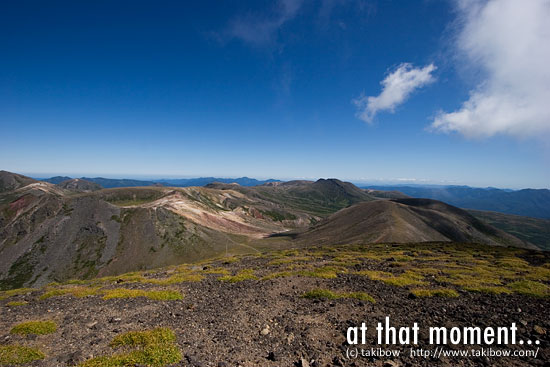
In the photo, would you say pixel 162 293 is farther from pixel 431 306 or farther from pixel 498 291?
pixel 498 291

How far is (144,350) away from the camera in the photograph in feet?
35.4

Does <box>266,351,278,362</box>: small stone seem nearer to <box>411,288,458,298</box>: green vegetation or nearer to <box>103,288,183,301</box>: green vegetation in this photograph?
<box>103,288,183,301</box>: green vegetation

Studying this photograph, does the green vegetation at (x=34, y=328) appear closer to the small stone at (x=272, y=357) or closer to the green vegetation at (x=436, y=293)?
the small stone at (x=272, y=357)

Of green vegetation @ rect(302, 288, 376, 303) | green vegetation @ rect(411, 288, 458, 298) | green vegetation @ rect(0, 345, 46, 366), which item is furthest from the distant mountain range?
green vegetation @ rect(0, 345, 46, 366)

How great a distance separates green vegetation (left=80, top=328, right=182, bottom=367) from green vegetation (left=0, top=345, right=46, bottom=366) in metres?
2.95

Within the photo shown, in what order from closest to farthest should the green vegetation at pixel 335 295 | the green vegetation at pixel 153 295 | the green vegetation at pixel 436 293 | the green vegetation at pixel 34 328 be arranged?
1. the green vegetation at pixel 34 328
2. the green vegetation at pixel 335 295
3. the green vegetation at pixel 436 293
4. the green vegetation at pixel 153 295

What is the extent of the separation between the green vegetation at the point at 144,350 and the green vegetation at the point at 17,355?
2.95 m

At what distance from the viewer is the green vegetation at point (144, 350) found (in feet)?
32.2

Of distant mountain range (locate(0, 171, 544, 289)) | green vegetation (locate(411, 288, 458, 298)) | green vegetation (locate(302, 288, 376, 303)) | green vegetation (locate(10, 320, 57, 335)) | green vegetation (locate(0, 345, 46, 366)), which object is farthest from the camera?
distant mountain range (locate(0, 171, 544, 289))

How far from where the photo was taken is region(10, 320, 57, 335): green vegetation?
43.5 ft

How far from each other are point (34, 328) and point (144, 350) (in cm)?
836

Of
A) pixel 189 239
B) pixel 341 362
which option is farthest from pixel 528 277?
pixel 189 239

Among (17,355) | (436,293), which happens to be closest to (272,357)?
(17,355)

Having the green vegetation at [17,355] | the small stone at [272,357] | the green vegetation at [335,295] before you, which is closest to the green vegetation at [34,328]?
the green vegetation at [17,355]
